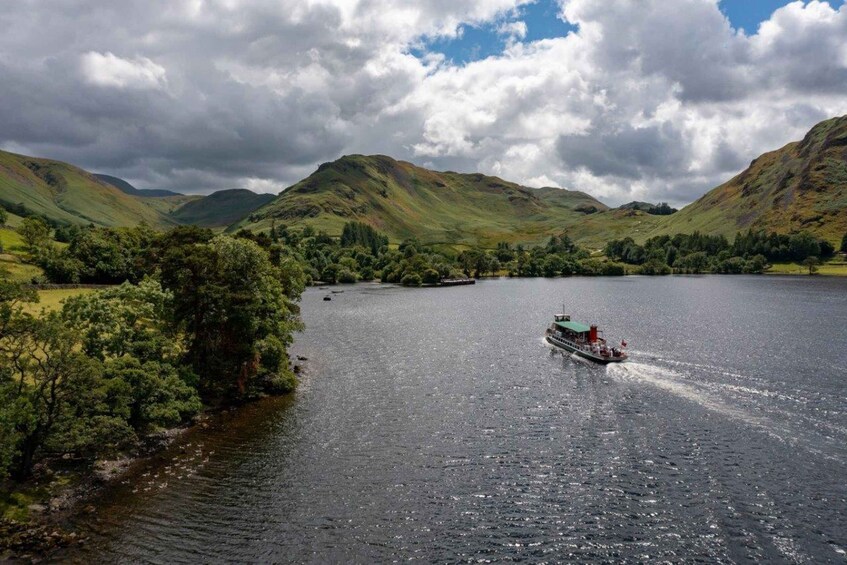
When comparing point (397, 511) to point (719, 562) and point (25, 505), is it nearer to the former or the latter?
point (719, 562)

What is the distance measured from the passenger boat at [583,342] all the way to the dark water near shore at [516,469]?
323 cm

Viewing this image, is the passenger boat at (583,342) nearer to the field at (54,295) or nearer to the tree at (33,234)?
the field at (54,295)

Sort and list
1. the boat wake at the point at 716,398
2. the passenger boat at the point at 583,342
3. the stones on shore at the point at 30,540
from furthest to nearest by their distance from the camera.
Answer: the passenger boat at the point at 583,342
the boat wake at the point at 716,398
the stones on shore at the point at 30,540

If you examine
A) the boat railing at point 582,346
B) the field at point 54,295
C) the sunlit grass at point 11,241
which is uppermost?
the sunlit grass at point 11,241

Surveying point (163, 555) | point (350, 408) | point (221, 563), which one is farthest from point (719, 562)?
point (350, 408)

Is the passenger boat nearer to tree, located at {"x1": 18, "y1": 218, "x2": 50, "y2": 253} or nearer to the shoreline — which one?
the shoreline

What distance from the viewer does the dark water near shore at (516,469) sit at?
37438mm

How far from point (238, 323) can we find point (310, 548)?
128ft

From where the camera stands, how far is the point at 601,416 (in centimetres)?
6338

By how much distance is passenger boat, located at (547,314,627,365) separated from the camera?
90.8m

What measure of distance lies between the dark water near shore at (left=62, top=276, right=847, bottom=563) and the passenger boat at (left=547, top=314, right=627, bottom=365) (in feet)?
10.6

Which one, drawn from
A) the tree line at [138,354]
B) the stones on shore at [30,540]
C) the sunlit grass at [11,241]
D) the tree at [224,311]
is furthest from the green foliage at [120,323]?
the sunlit grass at [11,241]

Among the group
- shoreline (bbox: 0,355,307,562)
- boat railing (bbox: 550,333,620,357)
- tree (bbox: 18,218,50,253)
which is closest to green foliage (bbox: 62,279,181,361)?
shoreline (bbox: 0,355,307,562)

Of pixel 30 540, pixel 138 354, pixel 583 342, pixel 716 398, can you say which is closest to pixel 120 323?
pixel 138 354
